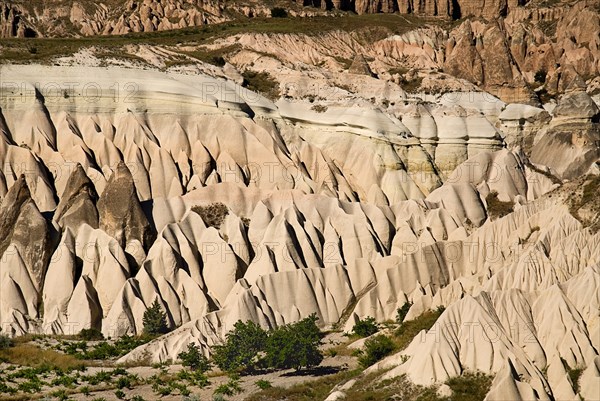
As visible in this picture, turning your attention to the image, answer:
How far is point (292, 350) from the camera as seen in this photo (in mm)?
58969

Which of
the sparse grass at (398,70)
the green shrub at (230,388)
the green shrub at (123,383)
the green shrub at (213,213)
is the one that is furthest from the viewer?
the sparse grass at (398,70)

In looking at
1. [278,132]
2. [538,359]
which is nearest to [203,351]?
[538,359]

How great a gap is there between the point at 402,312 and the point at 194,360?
41.9ft

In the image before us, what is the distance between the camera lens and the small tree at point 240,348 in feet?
193

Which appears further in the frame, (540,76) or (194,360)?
(540,76)

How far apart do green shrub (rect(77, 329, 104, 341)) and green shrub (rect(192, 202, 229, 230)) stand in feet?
39.6

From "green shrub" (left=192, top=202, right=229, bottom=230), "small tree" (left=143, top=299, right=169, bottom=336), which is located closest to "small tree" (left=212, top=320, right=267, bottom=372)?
"small tree" (left=143, top=299, right=169, bottom=336)

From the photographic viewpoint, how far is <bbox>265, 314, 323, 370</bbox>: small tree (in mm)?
58969

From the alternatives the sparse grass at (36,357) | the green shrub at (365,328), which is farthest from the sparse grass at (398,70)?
the sparse grass at (36,357)

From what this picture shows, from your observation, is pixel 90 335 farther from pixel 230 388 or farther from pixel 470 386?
pixel 470 386

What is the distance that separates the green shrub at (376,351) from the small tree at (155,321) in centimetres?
1188

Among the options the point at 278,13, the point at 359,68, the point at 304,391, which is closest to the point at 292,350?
the point at 304,391

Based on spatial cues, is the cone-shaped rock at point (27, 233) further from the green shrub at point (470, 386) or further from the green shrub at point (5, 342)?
the green shrub at point (470, 386)

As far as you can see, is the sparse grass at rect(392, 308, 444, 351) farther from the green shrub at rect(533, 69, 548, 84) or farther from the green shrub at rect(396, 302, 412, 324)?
the green shrub at rect(533, 69, 548, 84)
